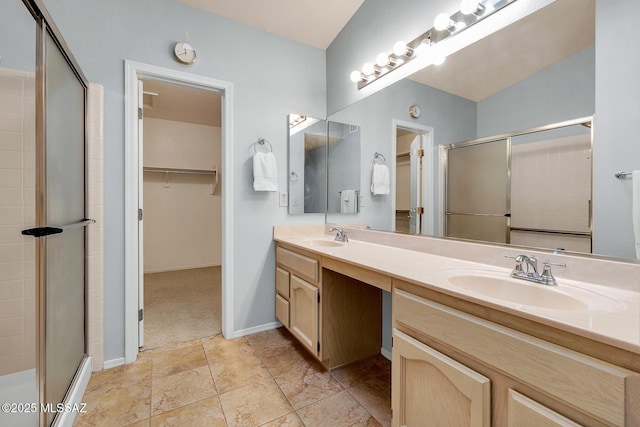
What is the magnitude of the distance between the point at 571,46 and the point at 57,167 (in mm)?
2199

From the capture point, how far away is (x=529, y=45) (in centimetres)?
116

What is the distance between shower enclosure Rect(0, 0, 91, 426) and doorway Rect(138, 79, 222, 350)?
154 centimetres

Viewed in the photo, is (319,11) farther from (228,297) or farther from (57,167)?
(228,297)

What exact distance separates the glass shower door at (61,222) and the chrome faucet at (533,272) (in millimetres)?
1860

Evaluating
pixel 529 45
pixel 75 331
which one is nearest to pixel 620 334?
pixel 529 45

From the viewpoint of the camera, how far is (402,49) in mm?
1679

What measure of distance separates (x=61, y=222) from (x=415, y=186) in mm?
1852

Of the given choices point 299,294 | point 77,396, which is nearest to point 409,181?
point 299,294

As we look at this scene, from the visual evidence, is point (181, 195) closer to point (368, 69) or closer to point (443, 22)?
point (368, 69)

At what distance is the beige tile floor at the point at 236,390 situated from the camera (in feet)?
4.35

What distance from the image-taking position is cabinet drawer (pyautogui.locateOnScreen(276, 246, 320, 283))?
1673 millimetres

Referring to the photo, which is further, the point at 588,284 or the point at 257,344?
the point at 257,344

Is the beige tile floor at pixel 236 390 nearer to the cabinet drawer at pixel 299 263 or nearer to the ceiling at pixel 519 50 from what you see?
the cabinet drawer at pixel 299 263

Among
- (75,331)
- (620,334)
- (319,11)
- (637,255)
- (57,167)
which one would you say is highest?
(319,11)
